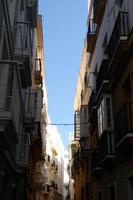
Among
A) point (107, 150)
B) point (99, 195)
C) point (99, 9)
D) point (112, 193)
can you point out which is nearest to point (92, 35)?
point (99, 9)

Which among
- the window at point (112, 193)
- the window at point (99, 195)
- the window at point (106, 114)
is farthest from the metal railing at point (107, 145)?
the window at point (99, 195)

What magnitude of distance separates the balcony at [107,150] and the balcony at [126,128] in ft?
5.38

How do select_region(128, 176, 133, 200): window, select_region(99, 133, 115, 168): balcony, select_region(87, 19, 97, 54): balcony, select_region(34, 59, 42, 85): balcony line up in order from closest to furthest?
1. select_region(128, 176, 133, 200): window
2. select_region(99, 133, 115, 168): balcony
3. select_region(87, 19, 97, 54): balcony
4. select_region(34, 59, 42, 85): balcony

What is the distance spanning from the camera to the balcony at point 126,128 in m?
10.2

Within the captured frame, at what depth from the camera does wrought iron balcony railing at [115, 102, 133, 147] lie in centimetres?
1020

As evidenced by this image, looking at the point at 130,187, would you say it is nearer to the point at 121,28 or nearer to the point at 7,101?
the point at 7,101

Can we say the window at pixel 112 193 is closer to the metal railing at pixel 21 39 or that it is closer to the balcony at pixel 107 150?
the balcony at pixel 107 150

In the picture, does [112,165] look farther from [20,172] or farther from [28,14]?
[28,14]

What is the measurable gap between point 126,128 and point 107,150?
9.43ft

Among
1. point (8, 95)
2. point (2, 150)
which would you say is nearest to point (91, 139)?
point (2, 150)

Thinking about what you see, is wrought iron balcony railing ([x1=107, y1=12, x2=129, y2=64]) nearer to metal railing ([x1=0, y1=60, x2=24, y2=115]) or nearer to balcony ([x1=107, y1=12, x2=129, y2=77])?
balcony ([x1=107, y1=12, x2=129, y2=77])

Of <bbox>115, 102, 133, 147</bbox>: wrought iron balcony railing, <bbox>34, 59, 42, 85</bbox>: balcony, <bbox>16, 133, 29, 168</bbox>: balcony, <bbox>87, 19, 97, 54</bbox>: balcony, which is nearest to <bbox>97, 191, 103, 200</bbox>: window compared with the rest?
<bbox>16, 133, 29, 168</bbox>: balcony

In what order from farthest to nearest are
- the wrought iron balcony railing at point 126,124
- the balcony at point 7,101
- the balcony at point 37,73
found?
the balcony at point 37,73 < the wrought iron balcony railing at point 126,124 < the balcony at point 7,101

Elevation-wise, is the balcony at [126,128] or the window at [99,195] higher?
the balcony at [126,128]
